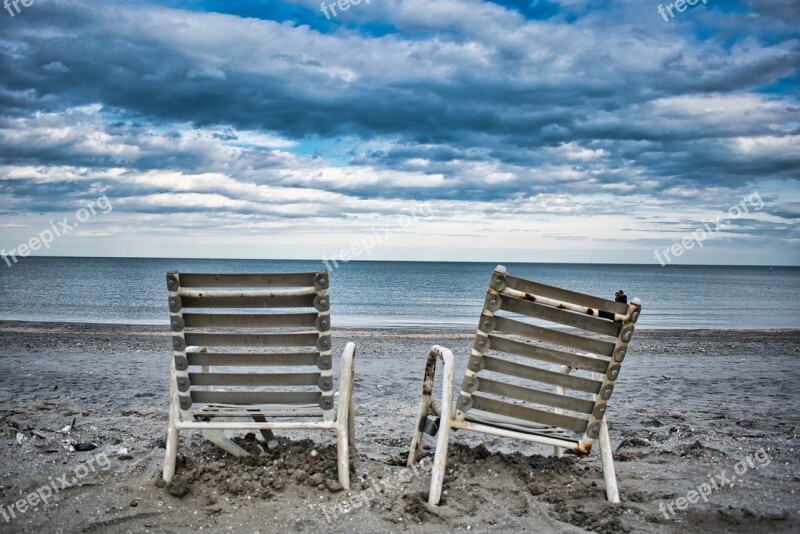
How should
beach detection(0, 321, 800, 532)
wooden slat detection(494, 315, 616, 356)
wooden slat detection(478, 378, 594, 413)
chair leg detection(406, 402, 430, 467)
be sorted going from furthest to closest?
1. chair leg detection(406, 402, 430, 467)
2. wooden slat detection(478, 378, 594, 413)
3. wooden slat detection(494, 315, 616, 356)
4. beach detection(0, 321, 800, 532)

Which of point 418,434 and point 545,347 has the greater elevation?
point 545,347

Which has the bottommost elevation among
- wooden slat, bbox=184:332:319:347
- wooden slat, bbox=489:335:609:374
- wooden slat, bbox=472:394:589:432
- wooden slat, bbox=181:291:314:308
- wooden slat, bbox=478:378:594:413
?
wooden slat, bbox=472:394:589:432

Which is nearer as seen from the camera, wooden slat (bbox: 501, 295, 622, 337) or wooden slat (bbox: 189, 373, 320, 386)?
wooden slat (bbox: 501, 295, 622, 337)

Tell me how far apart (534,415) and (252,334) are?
1.87m

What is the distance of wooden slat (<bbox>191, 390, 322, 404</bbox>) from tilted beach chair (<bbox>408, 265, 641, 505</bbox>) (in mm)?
853

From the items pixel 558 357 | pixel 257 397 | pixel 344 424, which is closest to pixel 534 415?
pixel 558 357

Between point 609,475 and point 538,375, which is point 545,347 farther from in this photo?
point 609,475

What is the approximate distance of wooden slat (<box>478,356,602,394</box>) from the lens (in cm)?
404

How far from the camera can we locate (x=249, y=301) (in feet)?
13.3

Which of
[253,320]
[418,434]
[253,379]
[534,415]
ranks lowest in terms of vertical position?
[418,434]

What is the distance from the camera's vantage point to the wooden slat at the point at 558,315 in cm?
390

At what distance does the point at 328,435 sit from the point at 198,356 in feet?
5.97

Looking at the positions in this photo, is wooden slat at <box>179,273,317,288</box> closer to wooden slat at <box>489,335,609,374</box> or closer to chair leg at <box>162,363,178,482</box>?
chair leg at <box>162,363,178,482</box>

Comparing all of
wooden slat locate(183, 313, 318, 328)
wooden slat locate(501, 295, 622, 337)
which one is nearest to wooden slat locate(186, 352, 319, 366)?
wooden slat locate(183, 313, 318, 328)
